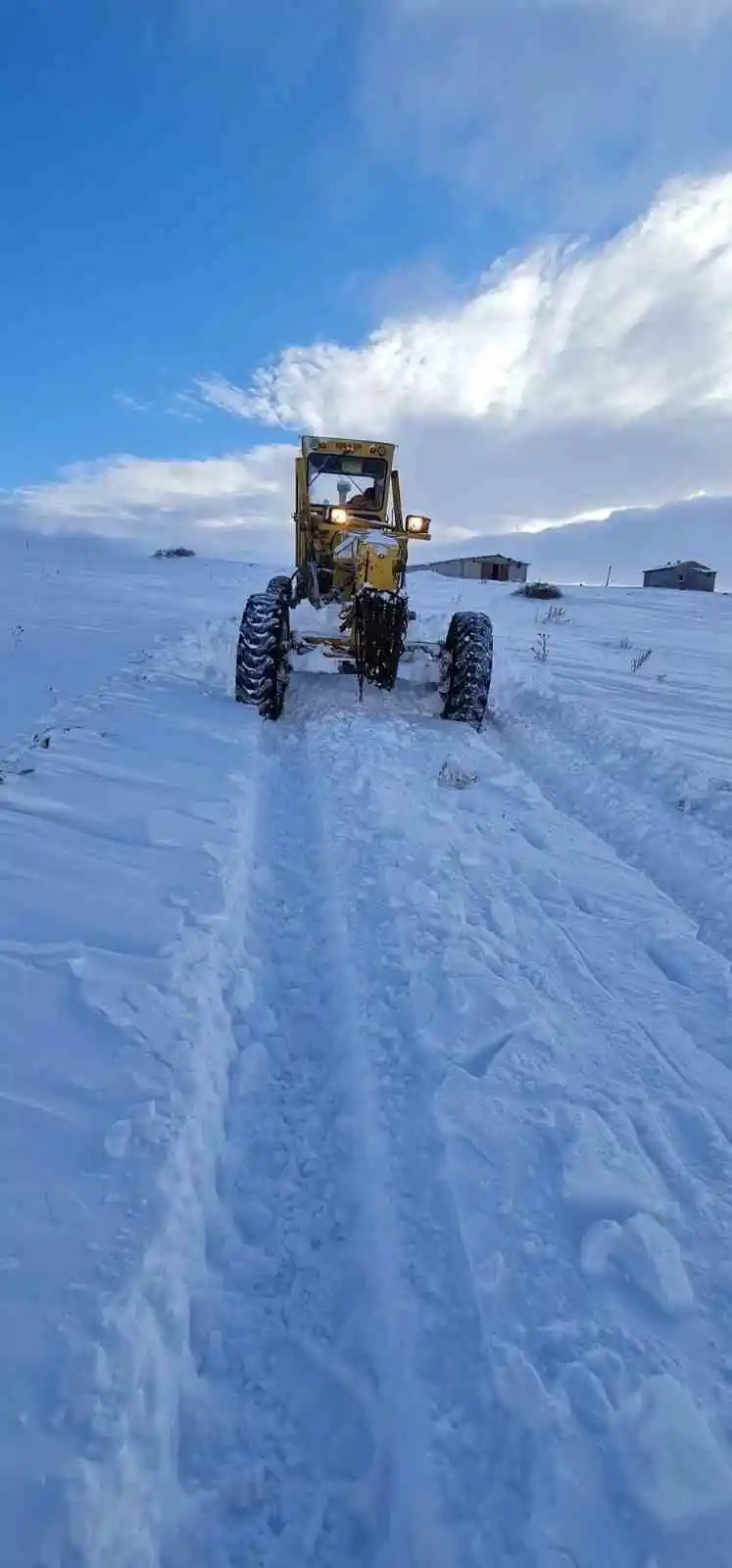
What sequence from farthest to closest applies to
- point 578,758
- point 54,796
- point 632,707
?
point 632,707 < point 578,758 < point 54,796

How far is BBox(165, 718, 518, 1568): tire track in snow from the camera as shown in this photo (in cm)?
152

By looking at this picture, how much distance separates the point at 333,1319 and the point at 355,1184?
1.20 ft

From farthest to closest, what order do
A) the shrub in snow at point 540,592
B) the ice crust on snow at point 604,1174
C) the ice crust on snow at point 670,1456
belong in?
the shrub in snow at point 540,592 → the ice crust on snow at point 604,1174 → the ice crust on snow at point 670,1456

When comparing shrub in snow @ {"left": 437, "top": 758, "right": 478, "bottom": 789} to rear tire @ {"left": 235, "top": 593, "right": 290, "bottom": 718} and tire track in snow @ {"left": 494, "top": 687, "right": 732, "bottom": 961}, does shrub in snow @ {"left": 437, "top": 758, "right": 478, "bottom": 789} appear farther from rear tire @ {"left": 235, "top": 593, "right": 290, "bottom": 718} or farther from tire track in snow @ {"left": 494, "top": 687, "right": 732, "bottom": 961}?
rear tire @ {"left": 235, "top": 593, "right": 290, "bottom": 718}

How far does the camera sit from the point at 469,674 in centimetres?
742

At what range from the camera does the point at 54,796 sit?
415 centimetres

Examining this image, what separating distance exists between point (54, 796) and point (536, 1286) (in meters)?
3.33

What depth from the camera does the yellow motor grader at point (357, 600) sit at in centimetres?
724

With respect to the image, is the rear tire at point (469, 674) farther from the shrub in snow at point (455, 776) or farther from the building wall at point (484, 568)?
the building wall at point (484, 568)

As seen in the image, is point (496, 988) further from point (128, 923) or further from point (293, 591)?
point (293, 591)

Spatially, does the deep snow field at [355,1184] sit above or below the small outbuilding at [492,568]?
below

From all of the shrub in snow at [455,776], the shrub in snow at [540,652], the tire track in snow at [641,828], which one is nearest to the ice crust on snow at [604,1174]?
the tire track in snow at [641,828]

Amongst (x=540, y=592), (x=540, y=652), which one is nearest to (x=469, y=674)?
(x=540, y=652)

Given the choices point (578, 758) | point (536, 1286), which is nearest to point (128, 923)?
point (536, 1286)
